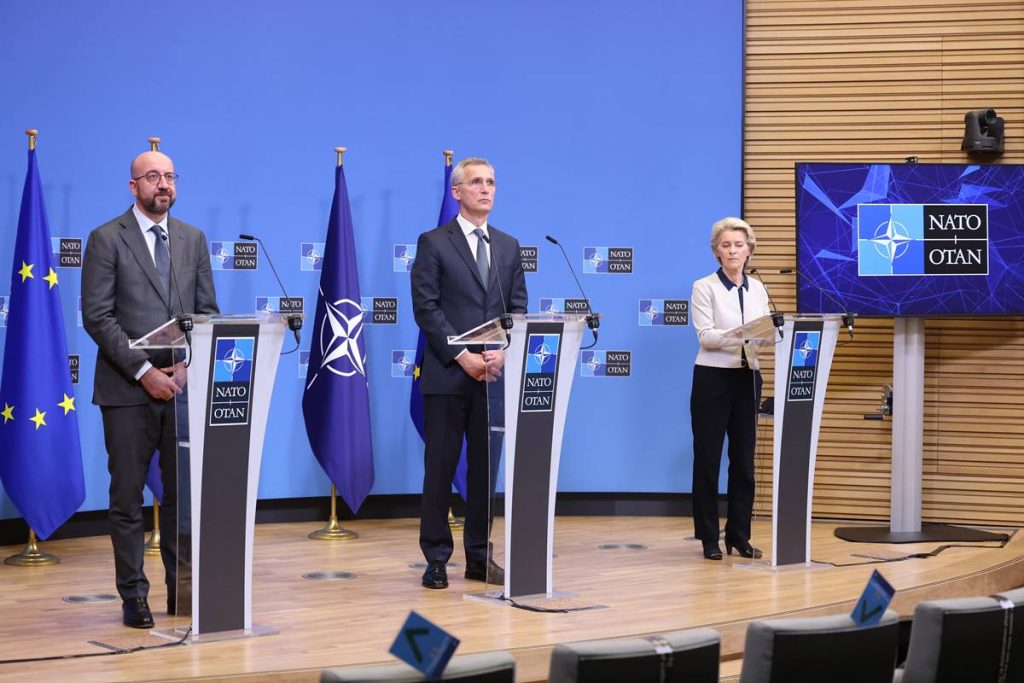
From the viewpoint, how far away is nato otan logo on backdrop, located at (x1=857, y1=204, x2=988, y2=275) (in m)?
6.77

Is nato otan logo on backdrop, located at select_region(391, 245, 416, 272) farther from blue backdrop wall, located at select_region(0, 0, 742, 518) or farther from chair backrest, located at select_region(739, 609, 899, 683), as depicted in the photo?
chair backrest, located at select_region(739, 609, 899, 683)

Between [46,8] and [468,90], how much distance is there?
2368 millimetres

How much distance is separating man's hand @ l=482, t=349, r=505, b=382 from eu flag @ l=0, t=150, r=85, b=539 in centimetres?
243

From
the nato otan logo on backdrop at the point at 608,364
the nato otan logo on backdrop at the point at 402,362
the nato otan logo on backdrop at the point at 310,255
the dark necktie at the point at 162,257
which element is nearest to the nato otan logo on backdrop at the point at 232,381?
the dark necktie at the point at 162,257

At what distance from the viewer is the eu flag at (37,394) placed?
6090 mm

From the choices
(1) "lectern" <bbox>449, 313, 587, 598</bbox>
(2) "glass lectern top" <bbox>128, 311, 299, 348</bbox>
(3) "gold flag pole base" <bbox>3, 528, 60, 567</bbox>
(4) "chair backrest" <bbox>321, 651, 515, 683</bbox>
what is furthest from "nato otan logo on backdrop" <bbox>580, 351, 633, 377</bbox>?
(4) "chair backrest" <bbox>321, 651, 515, 683</bbox>

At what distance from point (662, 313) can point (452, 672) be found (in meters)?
5.44

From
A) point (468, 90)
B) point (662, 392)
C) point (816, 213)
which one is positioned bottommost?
point (662, 392)

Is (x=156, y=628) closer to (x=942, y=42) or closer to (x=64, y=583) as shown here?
(x=64, y=583)

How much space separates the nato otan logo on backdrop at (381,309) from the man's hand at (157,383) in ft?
9.67

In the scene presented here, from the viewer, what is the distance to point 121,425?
4523mm

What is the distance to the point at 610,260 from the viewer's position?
7.71 metres

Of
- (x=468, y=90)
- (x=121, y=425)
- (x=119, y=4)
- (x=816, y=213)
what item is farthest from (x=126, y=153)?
(x=816, y=213)

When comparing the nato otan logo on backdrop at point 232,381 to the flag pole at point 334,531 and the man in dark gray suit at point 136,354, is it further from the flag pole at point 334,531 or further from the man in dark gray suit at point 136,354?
the flag pole at point 334,531
